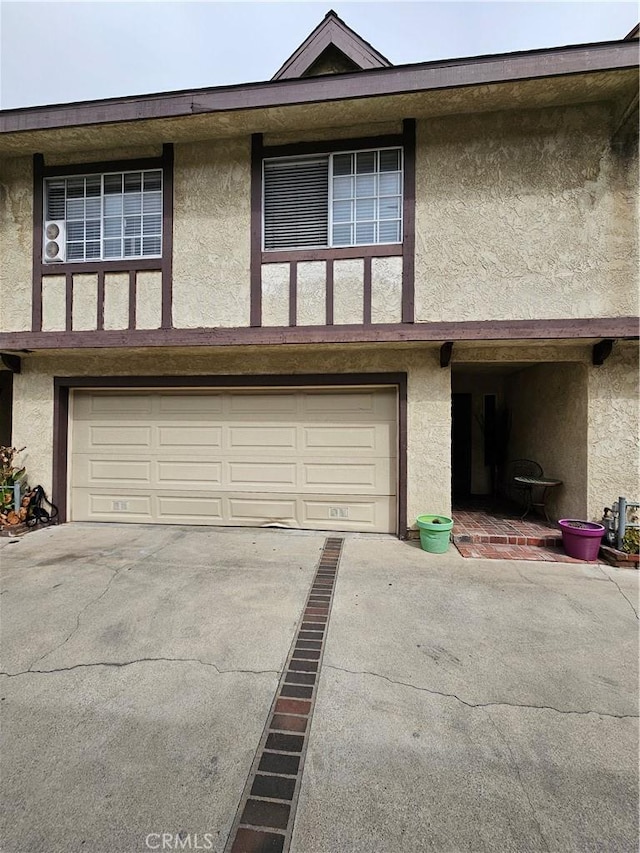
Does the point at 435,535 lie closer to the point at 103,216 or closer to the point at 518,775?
the point at 518,775

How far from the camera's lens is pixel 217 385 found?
5.38 m

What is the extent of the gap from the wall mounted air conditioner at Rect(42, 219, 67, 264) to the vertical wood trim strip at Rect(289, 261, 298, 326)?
127 inches

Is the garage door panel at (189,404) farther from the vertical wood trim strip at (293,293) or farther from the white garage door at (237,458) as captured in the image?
the vertical wood trim strip at (293,293)

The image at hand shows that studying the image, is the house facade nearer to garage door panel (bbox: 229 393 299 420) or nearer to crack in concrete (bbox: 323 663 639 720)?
garage door panel (bbox: 229 393 299 420)

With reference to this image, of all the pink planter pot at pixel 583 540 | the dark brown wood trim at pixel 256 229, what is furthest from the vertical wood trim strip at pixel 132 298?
the pink planter pot at pixel 583 540

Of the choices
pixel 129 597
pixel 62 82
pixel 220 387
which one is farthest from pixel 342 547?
pixel 62 82

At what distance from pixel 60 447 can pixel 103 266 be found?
2659 mm

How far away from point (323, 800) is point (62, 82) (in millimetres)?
11549

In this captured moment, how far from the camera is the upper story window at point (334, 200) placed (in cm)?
480

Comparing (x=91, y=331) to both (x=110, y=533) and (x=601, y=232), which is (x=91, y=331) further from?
(x=601, y=232)

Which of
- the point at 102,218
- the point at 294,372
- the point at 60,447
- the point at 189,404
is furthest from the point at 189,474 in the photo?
the point at 102,218

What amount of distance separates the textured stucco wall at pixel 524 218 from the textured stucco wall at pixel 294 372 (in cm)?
78

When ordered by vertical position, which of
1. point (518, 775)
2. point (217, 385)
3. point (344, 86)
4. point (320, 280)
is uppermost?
point (344, 86)

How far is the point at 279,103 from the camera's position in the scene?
4367mm
